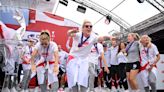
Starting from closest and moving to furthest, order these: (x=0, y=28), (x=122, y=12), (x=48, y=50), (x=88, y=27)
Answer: (x=88, y=27) → (x=48, y=50) → (x=0, y=28) → (x=122, y=12)

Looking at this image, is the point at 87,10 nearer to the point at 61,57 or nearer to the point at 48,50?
the point at 61,57

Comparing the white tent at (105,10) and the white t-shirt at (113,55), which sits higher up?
the white tent at (105,10)

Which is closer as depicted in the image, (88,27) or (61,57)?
(88,27)

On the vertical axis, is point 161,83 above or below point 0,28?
below

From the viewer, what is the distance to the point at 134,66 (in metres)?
6.54

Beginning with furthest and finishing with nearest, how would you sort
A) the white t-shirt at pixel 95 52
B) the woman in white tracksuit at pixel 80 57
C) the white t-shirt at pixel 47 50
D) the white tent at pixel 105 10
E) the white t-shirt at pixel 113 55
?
the white tent at pixel 105 10 → the white t-shirt at pixel 113 55 → the white t-shirt at pixel 95 52 → the white t-shirt at pixel 47 50 → the woman in white tracksuit at pixel 80 57

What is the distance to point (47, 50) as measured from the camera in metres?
5.52

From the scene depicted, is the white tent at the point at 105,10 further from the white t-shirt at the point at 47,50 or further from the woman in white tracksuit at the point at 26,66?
the white t-shirt at the point at 47,50

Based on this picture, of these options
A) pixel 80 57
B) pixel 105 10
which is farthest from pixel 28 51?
pixel 105 10

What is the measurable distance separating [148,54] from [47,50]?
2628 millimetres

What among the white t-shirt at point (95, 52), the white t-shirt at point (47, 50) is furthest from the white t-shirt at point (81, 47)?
the white t-shirt at point (95, 52)

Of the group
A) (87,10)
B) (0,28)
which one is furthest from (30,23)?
(87,10)

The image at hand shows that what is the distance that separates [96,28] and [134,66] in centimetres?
1436

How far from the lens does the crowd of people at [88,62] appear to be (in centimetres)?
507
